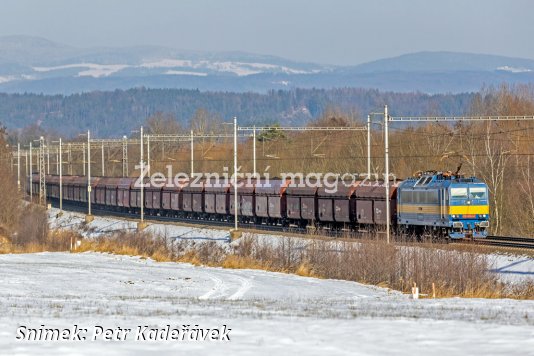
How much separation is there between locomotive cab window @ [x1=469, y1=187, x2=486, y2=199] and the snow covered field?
1576 cm

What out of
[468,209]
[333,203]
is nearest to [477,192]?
[468,209]

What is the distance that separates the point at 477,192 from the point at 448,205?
2322 mm

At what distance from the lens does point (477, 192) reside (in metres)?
56.7

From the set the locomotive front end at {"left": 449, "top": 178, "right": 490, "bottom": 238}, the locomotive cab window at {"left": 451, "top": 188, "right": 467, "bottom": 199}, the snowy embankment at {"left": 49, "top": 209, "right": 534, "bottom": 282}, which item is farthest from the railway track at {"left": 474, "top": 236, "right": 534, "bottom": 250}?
the locomotive cab window at {"left": 451, "top": 188, "right": 467, "bottom": 199}

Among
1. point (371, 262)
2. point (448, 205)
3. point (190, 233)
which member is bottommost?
point (190, 233)

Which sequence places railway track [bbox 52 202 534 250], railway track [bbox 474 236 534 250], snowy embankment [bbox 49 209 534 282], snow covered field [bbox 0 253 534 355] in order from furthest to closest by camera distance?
1. railway track [bbox 52 202 534 250]
2. railway track [bbox 474 236 534 250]
3. snowy embankment [bbox 49 209 534 282]
4. snow covered field [bbox 0 253 534 355]

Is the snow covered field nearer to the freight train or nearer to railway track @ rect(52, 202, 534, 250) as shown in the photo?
railway track @ rect(52, 202, 534, 250)


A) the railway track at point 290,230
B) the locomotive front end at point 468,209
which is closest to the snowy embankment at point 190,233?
the railway track at point 290,230

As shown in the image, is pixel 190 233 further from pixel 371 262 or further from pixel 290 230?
pixel 371 262

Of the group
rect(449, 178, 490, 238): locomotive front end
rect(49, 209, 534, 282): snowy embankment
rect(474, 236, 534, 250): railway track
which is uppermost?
rect(449, 178, 490, 238): locomotive front end

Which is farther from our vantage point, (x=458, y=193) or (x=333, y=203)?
(x=333, y=203)

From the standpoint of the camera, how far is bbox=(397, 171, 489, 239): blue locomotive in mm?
55531

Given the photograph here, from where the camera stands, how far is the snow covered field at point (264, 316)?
741 inches

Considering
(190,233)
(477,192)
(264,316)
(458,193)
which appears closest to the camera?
(264,316)
